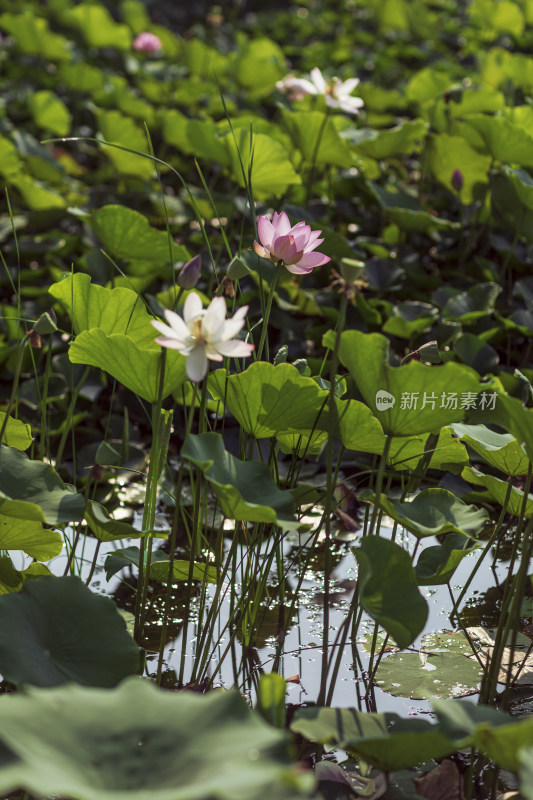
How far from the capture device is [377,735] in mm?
754

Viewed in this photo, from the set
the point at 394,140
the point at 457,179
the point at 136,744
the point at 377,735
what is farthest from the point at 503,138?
the point at 136,744

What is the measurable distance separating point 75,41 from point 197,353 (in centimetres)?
418

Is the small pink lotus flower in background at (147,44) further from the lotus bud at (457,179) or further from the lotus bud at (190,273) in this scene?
the lotus bud at (190,273)

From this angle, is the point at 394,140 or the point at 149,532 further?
the point at 394,140

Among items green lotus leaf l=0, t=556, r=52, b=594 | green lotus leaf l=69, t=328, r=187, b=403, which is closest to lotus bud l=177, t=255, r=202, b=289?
green lotus leaf l=69, t=328, r=187, b=403

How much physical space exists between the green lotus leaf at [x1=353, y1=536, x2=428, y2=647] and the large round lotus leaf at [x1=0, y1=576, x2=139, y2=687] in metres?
0.27

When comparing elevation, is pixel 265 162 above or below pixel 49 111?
below


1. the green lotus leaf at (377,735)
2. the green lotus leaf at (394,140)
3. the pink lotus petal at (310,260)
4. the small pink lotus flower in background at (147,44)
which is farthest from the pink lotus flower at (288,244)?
the small pink lotus flower in background at (147,44)

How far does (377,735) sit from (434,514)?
316 millimetres

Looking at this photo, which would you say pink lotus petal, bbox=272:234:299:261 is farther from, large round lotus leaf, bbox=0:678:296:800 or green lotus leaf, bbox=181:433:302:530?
large round lotus leaf, bbox=0:678:296:800

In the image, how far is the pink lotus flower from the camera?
1.09 m

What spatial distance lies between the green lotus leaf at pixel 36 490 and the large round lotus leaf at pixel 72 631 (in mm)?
74

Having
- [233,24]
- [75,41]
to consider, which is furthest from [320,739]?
[233,24]

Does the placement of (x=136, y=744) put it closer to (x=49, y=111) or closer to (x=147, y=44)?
(x=49, y=111)
